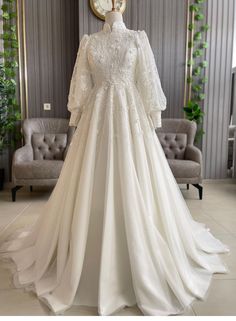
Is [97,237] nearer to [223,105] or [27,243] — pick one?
[27,243]

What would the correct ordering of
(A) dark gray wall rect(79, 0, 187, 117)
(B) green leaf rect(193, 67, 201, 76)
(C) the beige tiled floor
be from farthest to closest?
(B) green leaf rect(193, 67, 201, 76)
(A) dark gray wall rect(79, 0, 187, 117)
(C) the beige tiled floor

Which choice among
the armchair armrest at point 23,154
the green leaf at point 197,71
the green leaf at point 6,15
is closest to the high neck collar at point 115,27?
the armchair armrest at point 23,154

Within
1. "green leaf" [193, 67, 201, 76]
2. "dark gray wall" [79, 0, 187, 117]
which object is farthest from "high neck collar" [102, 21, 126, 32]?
"green leaf" [193, 67, 201, 76]

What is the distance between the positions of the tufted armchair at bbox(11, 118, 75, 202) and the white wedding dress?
1596 millimetres

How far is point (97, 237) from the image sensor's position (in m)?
1.49

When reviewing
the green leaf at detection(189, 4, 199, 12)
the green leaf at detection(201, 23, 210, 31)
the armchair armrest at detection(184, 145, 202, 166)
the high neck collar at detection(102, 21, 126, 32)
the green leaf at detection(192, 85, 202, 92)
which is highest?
the green leaf at detection(189, 4, 199, 12)

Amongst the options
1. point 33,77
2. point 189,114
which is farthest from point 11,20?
point 189,114

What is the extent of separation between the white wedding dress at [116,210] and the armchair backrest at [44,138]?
212cm

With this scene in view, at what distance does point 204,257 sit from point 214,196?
1.88 metres

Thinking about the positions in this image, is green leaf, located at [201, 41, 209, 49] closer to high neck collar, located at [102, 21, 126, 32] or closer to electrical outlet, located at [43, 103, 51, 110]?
electrical outlet, located at [43, 103, 51, 110]

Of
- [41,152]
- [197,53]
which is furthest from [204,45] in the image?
[41,152]

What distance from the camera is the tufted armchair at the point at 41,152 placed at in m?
3.27

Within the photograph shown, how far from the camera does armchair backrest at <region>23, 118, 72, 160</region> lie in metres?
3.77

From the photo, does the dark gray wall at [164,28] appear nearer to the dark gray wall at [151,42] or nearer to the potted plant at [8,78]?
the dark gray wall at [151,42]
